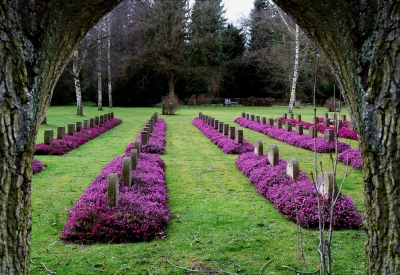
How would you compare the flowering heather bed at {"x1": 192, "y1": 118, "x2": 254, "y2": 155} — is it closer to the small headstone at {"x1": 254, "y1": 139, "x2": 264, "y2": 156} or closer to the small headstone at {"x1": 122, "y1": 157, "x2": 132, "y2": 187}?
the small headstone at {"x1": 254, "y1": 139, "x2": 264, "y2": 156}

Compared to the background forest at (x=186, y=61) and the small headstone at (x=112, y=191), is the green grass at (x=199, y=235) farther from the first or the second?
the background forest at (x=186, y=61)

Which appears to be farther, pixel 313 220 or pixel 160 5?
pixel 160 5

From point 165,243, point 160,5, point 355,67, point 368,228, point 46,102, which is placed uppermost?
point 160,5

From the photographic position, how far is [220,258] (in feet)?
16.8

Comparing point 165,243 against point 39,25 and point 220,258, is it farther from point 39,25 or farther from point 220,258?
point 39,25

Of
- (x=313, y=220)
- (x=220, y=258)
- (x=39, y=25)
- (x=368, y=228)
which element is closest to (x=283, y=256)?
(x=220, y=258)

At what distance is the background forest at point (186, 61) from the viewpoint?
41.8 metres

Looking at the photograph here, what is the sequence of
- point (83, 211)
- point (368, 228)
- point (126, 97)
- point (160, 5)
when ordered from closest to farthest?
point (368, 228), point (83, 211), point (160, 5), point (126, 97)

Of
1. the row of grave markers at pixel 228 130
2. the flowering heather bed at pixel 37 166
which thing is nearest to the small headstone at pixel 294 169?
the row of grave markers at pixel 228 130

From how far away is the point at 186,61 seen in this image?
160 ft

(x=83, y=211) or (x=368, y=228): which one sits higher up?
(x=368, y=228)

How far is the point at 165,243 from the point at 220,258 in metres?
0.96

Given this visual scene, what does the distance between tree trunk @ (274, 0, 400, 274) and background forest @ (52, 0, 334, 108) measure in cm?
3525

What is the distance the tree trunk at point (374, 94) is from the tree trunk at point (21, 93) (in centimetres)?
209
